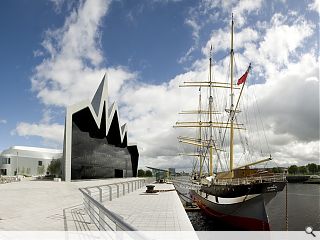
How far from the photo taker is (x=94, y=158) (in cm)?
5703

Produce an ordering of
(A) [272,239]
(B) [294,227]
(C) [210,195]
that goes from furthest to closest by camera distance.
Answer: (C) [210,195], (B) [294,227], (A) [272,239]

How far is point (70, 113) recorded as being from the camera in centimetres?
4347

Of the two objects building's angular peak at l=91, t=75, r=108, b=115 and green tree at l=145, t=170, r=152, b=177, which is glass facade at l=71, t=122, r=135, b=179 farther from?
green tree at l=145, t=170, r=152, b=177

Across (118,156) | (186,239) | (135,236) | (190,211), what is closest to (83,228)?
(186,239)

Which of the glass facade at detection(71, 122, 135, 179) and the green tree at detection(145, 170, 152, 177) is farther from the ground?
the glass facade at detection(71, 122, 135, 179)

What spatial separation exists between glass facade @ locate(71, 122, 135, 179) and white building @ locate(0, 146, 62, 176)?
27.6 metres

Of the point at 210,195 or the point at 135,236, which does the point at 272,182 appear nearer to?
the point at 210,195

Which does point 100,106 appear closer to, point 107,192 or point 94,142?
point 94,142

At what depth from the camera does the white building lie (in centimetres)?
8856

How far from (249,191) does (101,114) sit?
126ft

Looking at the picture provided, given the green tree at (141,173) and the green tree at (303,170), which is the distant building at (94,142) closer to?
the green tree at (141,173)

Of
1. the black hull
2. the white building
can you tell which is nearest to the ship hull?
the black hull

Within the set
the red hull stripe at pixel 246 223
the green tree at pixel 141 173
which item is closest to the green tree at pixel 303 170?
the green tree at pixel 141 173

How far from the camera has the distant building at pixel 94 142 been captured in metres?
43.5
